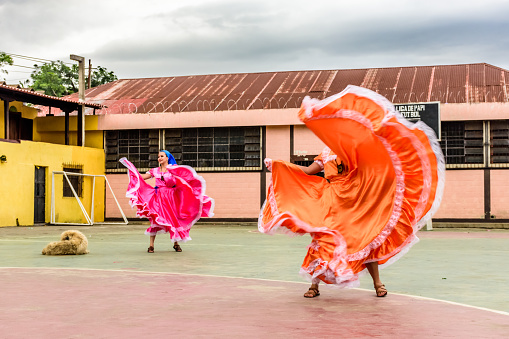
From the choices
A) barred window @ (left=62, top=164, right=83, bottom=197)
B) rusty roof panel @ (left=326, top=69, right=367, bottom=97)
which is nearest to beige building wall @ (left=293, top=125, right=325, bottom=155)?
rusty roof panel @ (left=326, top=69, right=367, bottom=97)

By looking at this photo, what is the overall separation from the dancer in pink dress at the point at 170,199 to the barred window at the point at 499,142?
55.8ft

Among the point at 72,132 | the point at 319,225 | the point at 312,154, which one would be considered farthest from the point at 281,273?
the point at 72,132

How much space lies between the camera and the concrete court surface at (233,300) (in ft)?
18.3

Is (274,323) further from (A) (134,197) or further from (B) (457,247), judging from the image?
(B) (457,247)

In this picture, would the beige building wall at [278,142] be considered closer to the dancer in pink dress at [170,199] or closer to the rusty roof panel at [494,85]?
the rusty roof panel at [494,85]

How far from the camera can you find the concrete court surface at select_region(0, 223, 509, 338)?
219 inches

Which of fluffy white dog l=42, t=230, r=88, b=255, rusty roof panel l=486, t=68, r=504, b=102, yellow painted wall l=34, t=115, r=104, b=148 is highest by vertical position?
rusty roof panel l=486, t=68, r=504, b=102

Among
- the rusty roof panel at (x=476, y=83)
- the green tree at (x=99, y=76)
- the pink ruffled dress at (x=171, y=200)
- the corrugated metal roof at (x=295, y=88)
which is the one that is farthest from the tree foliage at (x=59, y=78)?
the pink ruffled dress at (x=171, y=200)

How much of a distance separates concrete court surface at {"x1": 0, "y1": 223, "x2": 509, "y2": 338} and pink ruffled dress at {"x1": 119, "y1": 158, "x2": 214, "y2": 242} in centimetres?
117

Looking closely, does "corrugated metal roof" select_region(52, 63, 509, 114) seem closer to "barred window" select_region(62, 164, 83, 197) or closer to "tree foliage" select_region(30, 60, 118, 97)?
"barred window" select_region(62, 164, 83, 197)

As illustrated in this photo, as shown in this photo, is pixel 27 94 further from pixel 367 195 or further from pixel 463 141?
pixel 367 195

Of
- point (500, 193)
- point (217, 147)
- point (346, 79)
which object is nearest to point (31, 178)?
point (217, 147)

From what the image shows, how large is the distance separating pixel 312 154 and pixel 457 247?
13.5 meters

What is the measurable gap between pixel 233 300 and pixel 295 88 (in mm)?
24797
